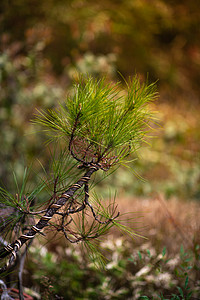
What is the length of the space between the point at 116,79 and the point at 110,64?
57.0 inches

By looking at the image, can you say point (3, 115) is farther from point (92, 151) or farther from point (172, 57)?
point (172, 57)

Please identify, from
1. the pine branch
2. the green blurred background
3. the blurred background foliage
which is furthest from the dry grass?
the pine branch

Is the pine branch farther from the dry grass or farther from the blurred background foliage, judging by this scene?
the dry grass

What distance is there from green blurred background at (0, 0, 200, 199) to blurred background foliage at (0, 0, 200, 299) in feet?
0.05

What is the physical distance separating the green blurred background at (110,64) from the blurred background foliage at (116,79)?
2cm

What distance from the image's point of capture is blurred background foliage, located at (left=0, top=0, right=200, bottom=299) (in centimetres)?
159

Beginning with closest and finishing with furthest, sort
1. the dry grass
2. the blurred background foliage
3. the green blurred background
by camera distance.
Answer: the blurred background foliage, the dry grass, the green blurred background

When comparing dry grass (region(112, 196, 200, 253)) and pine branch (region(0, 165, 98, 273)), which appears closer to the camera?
pine branch (region(0, 165, 98, 273))

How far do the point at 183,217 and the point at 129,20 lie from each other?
4.18 m

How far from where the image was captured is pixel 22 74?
2.80m

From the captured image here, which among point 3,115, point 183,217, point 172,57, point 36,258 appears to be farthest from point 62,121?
point 172,57

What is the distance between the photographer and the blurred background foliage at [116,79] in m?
1.59

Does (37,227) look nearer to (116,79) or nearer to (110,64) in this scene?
(110,64)

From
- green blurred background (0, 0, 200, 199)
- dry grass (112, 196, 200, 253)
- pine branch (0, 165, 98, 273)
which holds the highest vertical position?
green blurred background (0, 0, 200, 199)
